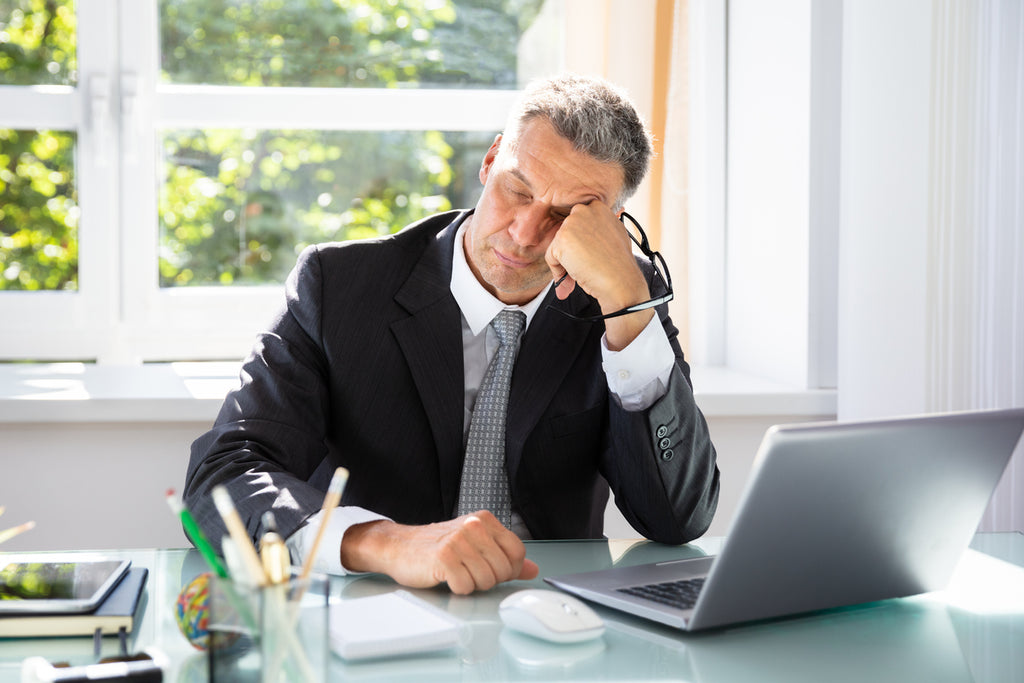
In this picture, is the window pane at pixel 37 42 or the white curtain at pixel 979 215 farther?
the window pane at pixel 37 42

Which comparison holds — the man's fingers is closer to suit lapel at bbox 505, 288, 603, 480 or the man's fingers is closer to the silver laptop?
the silver laptop

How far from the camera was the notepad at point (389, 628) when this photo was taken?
2.85 ft

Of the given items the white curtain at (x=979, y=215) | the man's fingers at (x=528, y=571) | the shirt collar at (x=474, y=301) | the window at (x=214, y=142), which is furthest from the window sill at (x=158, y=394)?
the man's fingers at (x=528, y=571)

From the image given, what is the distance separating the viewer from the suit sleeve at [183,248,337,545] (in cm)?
120

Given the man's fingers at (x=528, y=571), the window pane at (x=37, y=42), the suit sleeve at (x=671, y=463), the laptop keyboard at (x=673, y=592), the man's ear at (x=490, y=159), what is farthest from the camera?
the window pane at (x=37, y=42)

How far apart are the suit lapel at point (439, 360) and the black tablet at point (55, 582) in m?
0.54

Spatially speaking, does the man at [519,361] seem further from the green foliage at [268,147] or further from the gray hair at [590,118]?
the green foliage at [268,147]

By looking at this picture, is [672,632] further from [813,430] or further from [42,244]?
[42,244]

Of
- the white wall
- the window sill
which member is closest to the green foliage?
the window sill

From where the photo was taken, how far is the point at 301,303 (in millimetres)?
1557

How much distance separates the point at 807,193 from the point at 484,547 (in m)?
1.44

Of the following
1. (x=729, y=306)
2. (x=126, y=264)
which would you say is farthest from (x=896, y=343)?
(x=126, y=264)

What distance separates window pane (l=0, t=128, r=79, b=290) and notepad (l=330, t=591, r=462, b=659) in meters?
1.84

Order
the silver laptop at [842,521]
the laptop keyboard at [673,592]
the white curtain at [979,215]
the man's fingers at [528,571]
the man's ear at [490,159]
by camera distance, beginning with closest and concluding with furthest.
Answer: the silver laptop at [842,521] < the laptop keyboard at [673,592] < the man's fingers at [528,571] < the man's ear at [490,159] < the white curtain at [979,215]
